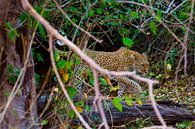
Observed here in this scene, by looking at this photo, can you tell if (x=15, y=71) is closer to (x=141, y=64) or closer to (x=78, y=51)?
(x=78, y=51)

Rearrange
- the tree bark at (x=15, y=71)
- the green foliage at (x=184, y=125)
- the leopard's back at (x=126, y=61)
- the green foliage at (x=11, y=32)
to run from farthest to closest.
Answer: the leopard's back at (x=126, y=61)
the green foliage at (x=184, y=125)
the tree bark at (x=15, y=71)
the green foliage at (x=11, y=32)

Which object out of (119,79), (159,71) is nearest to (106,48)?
(159,71)

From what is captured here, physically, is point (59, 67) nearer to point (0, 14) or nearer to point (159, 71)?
point (0, 14)

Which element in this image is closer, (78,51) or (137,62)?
(78,51)

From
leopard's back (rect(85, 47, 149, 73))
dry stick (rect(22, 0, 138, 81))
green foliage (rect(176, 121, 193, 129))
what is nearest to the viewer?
dry stick (rect(22, 0, 138, 81))

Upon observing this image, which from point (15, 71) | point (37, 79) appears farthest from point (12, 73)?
point (37, 79)

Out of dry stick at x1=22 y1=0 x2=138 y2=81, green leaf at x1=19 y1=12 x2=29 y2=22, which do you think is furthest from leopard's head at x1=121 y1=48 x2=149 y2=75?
dry stick at x1=22 y1=0 x2=138 y2=81

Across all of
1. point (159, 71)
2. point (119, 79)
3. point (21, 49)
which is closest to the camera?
point (21, 49)

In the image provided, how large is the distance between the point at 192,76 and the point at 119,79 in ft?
5.70

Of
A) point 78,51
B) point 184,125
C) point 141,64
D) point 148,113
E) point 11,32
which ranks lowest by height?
point 184,125

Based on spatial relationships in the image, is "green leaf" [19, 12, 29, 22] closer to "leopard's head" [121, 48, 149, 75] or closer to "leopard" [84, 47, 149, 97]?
"leopard" [84, 47, 149, 97]

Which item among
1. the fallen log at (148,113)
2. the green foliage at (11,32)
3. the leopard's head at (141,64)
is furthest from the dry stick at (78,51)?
the leopard's head at (141,64)

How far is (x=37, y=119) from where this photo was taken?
3395mm

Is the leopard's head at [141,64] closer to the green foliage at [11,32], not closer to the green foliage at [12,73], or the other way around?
the green foliage at [12,73]
